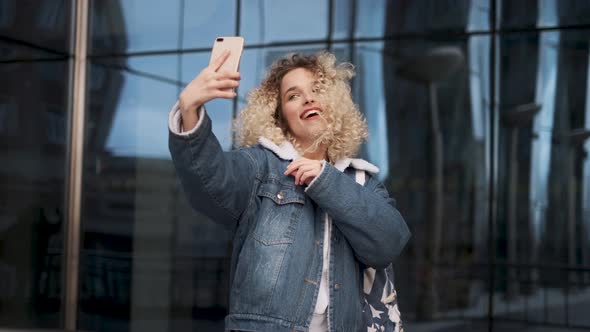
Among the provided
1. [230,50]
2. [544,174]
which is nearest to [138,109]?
[544,174]

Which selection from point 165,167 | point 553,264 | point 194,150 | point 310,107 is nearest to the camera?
point 194,150

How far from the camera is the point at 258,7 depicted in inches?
259

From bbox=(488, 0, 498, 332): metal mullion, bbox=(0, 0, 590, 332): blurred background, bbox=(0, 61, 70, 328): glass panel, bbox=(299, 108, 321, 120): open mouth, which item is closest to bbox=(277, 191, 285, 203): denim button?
bbox=(299, 108, 321, 120): open mouth

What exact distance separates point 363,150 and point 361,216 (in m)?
4.49

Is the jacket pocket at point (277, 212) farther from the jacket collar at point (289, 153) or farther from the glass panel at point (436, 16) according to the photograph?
the glass panel at point (436, 16)

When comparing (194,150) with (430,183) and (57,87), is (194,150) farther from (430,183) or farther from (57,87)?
(57,87)

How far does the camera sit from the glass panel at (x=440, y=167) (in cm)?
634

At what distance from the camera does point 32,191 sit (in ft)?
21.8

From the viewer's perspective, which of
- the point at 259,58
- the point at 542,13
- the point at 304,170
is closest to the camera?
the point at 304,170

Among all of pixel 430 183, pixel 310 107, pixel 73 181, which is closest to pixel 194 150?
pixel 310 107

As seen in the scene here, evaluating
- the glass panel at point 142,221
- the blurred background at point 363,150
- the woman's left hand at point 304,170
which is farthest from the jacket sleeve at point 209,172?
the glass panel at point 142,221

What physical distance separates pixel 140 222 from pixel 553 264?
136 inches

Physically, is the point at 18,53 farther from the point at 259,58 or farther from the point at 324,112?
the point at 324,112

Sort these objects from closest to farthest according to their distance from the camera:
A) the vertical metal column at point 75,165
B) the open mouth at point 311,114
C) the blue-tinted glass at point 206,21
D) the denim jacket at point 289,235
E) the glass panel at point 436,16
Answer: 1. the denim jacket at point 289,235
2. the open mouth at point 311,114
3. the glass panel at point 436,16
4. the blue-tinted glass at point 206,21
5. the vertical metal column at point 75,165
